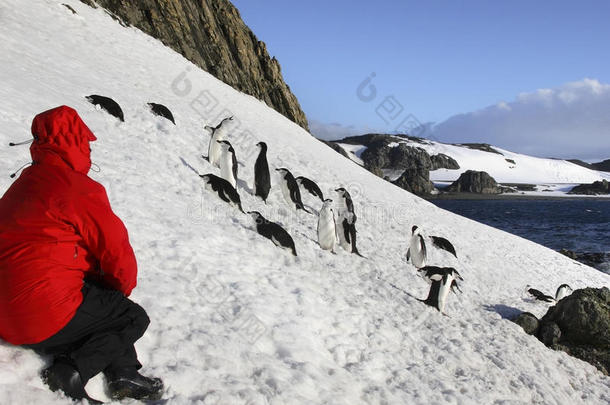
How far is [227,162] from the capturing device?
1122 cm

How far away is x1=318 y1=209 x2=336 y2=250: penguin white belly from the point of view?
10.2 meters

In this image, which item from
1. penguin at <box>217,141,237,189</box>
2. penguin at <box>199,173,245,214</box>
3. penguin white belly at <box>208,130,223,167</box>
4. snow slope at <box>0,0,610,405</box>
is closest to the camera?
snow slope at <box>0,0,610,405</box>

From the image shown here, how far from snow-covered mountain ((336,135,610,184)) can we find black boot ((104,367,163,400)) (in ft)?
424

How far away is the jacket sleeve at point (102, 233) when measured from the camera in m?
2.82

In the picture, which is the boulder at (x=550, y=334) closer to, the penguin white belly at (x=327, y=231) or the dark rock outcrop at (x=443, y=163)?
the penguin white belly at (x=327, y=231)

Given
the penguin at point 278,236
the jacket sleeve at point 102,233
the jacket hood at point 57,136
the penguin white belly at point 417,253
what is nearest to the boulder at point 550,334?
the penguin white belly at point 417,253

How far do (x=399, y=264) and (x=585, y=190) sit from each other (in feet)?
441

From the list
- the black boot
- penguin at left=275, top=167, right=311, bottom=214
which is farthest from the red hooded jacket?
penguin at left=275, top=167, right=311, bottom=214

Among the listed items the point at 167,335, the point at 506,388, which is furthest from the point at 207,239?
the point at 506,388

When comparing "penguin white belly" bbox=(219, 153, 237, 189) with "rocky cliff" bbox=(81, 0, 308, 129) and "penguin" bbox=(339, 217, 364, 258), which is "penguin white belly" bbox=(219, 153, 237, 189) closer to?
"penguin" bbox=(339, 217, 364, 258)

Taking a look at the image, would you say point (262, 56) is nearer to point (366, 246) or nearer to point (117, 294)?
point (366, 246)

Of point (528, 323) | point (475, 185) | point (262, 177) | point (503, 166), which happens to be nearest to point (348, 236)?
point (262, 177)

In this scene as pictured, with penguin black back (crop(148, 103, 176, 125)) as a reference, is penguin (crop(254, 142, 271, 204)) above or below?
below

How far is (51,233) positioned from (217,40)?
31470 mm
